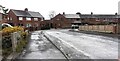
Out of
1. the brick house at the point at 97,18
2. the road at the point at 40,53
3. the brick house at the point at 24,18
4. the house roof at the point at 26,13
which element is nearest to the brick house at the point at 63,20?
the brick house at the point at 97,18

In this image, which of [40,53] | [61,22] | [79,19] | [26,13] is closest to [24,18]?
[26,13]

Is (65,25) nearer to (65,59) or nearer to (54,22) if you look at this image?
(54,22)

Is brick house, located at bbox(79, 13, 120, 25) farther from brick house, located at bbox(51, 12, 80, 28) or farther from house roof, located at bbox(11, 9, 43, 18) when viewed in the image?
house roof, located at bbox(11, 9, 43, 18)

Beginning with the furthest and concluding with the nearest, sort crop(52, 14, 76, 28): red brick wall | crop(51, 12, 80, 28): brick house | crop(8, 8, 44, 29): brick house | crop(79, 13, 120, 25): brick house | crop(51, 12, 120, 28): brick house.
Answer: crop(79, 13, 120, 25): brick house
crop(51, 12, 120, 28): brick house
crop(51, 12, 80, 28): brick house
crop(52, 14, 76, 28): red brick wall
crop(8, 8, 44, 29): brick house

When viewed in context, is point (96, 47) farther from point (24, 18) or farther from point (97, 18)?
point (97, 18)

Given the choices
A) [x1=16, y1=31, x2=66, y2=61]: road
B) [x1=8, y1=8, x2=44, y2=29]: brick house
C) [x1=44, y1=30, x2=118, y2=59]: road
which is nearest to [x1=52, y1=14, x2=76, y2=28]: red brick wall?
[x1=8, y1=8, x2=44, y2=29]: brick house

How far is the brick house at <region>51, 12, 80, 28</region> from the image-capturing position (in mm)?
117812

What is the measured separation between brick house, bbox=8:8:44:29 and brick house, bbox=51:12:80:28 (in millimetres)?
7571

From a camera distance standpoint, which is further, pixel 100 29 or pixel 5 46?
pixel 100 29

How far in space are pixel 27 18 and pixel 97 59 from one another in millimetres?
95199

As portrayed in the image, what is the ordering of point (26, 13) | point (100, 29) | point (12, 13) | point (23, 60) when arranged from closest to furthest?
point (23, 60) < point (100, 29) < point (12, 13) < point (26, 13)

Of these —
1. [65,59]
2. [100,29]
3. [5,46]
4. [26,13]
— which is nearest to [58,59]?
[65,59]

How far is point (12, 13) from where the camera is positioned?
9862cm

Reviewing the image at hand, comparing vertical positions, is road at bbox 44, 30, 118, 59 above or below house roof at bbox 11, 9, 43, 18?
below
